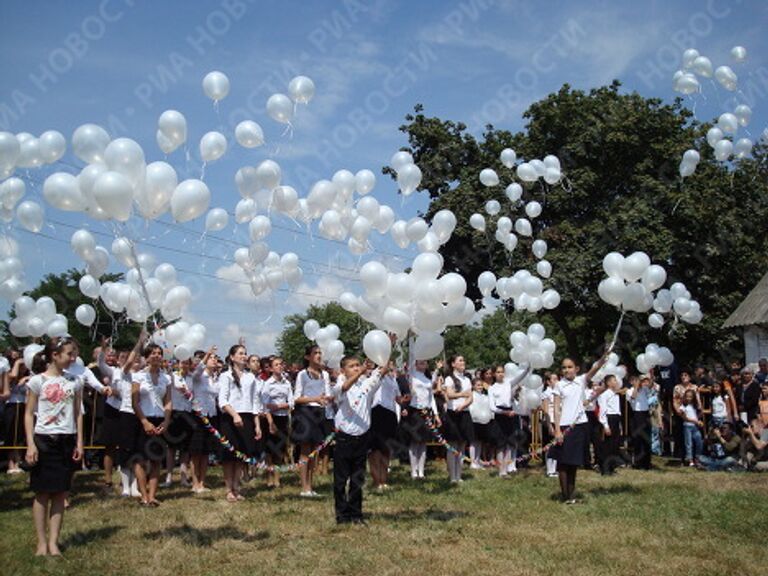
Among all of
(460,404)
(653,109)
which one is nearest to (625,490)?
(460,404)

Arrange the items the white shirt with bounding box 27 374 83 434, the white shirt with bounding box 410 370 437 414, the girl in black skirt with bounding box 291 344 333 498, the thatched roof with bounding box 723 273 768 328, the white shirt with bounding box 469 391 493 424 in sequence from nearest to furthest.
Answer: the white shirt with bounding box 27 374 83 434, the girl in black skirt with bounding box 291 344 333 498, the white shirt with bounding box 410 370 437 414, the white shirt with bounding box 469 391 493 424, the thatched roof with bounding box 723 273 768 328

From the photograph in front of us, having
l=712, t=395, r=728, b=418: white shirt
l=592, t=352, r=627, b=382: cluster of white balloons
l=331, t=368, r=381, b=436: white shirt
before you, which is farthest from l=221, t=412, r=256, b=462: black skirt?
l=712, t=395, r=728, b=418: white shirt

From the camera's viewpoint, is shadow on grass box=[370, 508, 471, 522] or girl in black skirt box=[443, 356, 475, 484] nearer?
shadow on grass box=[370, 508, 471, 522]

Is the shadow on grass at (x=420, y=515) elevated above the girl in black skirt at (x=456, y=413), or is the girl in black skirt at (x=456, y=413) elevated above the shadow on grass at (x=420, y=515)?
the girl in black skirt at (x=456, y=413)

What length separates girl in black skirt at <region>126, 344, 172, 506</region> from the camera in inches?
318

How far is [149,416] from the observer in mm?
8234

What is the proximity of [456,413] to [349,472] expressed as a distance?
166 inches

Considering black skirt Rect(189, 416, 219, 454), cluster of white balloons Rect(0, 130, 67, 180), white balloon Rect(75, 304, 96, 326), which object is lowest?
black skirt Rect(189, 416, 219, 454)

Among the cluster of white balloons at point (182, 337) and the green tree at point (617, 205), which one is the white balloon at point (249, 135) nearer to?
the cluster of white balloons at point (182, 337)

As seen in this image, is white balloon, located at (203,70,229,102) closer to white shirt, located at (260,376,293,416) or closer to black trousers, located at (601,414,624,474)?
white shirt, located at (260,376,293,416)

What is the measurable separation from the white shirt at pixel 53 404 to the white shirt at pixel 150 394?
1.91 meters

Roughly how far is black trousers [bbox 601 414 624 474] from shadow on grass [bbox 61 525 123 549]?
8.45 meters

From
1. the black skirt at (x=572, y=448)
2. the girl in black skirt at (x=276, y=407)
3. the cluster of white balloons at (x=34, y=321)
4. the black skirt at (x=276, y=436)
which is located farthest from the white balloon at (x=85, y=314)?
the black skirt at (x=572, y=448)

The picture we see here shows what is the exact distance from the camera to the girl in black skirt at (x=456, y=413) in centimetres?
1087
